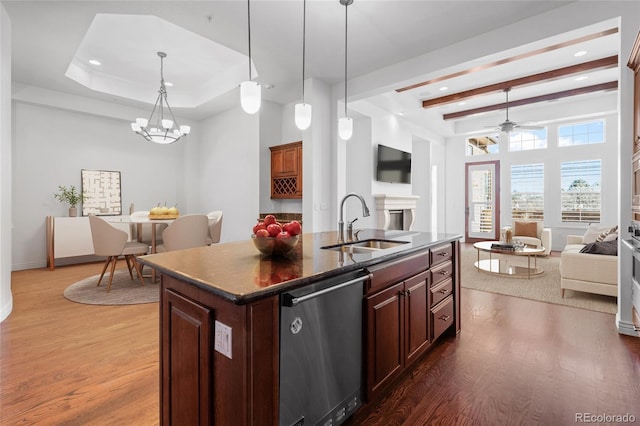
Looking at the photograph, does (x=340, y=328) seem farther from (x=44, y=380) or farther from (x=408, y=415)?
(x=44, y=380)

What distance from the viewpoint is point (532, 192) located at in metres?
7.35

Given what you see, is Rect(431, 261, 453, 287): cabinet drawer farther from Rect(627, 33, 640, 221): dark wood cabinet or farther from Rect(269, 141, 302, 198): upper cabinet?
Rect(269, 141, 302, 198): upper cabinet

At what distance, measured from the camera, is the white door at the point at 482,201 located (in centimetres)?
793

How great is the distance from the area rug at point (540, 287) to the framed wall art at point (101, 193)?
6.37 meters

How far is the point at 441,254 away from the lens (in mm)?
2383

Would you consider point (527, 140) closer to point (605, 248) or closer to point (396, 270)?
point (605, 248)

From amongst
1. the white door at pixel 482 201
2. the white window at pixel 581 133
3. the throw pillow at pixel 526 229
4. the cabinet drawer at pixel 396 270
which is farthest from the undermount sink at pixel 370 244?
the white window at pixel 581 133

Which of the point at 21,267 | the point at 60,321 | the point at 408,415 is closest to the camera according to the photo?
the point at 408,415

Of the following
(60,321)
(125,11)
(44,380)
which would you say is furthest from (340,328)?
(125,11)

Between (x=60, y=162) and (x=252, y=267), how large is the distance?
6062 millimetres

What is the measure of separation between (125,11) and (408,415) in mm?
4120

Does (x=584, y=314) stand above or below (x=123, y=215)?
below

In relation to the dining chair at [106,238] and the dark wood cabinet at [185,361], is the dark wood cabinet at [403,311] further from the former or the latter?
the dining chair at [106,238]

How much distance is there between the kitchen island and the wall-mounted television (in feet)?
12.4
